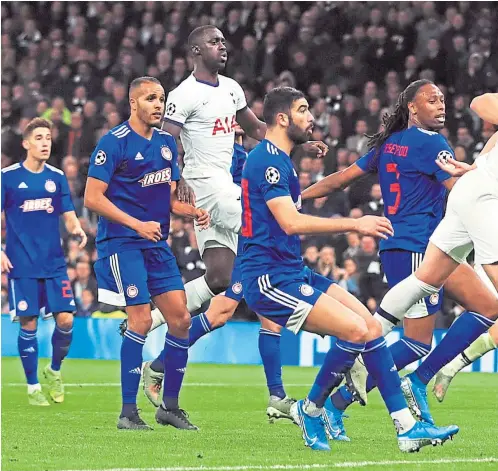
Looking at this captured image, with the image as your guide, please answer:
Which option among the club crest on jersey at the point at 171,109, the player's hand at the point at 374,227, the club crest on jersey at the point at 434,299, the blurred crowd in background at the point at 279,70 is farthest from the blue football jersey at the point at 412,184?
the blurred crowd in background at the point at 279,70

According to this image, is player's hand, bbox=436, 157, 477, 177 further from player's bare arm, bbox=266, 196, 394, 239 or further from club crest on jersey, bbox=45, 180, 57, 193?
club crest on jersey, bbox=45, 180, 57, 193

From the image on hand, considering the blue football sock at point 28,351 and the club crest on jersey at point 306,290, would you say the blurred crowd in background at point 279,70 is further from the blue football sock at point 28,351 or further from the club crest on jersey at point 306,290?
the club crest on jersey at point 306,290

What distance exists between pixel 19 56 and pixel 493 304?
16568mm

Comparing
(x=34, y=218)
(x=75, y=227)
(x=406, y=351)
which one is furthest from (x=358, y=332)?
(x=34, y=218)

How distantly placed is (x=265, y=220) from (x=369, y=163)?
154 cm

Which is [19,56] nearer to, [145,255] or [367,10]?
[367,10]

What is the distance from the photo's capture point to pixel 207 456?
654cm

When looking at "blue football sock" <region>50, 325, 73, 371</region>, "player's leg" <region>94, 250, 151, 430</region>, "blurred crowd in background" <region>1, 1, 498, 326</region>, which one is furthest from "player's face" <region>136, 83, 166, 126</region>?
"blurred crowd in background" <region>1, 1, 498, 326</region>

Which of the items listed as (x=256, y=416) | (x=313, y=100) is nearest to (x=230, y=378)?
(x=256, y=416)

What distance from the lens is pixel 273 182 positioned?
21.9 feet

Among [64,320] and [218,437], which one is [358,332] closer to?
[218,437]

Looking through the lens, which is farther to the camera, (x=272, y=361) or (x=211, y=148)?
(x=211, y=148)

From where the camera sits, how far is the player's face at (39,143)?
10320 millimetres

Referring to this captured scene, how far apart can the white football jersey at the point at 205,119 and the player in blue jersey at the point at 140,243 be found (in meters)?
1.11
